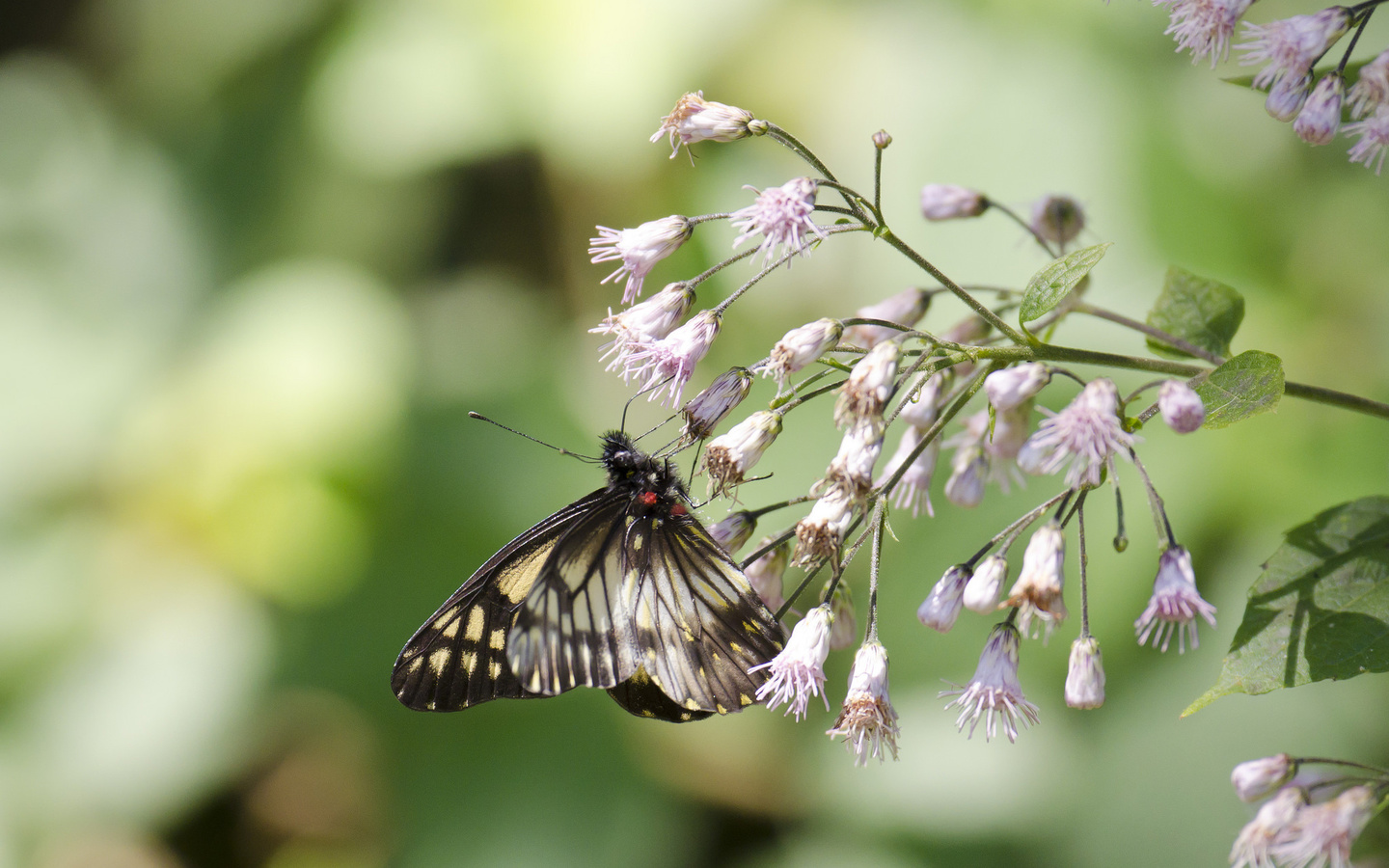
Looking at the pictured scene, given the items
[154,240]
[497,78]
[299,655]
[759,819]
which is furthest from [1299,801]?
[154,240]

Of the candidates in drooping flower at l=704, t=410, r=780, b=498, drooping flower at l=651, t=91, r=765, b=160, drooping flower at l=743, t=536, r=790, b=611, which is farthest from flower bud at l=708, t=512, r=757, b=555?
drooping flower at l=651, t=91, r=765, b=160

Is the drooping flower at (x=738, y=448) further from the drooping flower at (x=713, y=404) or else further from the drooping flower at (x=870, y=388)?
the drooping flower at (x=870, y=388)

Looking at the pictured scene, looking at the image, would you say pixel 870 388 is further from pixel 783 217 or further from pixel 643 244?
pixel 643 244

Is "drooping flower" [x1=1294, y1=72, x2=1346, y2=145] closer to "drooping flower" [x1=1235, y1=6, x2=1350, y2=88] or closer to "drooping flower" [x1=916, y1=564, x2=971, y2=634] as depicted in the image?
"drooping flower" [x1=1235, y1=6, x2=1350, y2=88]

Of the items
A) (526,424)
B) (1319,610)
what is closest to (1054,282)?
(1319,610)

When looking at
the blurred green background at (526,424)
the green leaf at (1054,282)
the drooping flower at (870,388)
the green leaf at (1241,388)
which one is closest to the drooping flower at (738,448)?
the drooping flower at (870,388)
